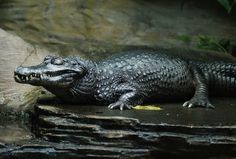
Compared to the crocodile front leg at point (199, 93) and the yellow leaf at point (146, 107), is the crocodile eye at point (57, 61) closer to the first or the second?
the yellow leaf at point (146, 107)

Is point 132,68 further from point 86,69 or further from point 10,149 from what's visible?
point 10,149

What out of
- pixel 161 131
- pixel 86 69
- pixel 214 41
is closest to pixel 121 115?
pixel 161 131

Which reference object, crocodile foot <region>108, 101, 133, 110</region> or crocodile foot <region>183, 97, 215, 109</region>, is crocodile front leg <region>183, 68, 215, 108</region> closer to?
crocodile foot <region>183, 97, 215, 109</region>

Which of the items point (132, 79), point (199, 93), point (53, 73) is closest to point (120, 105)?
point (132, 79)

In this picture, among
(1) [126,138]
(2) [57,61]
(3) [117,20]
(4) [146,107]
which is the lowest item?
(1) [126,138]

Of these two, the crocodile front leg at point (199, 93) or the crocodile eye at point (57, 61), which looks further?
the crocodile front leg at point (199, 93)

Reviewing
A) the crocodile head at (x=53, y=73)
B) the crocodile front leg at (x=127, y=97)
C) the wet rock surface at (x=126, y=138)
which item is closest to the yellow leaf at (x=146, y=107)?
the crocodile front leg at (x=127, y=97)

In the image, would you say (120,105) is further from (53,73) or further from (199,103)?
(199,103)
